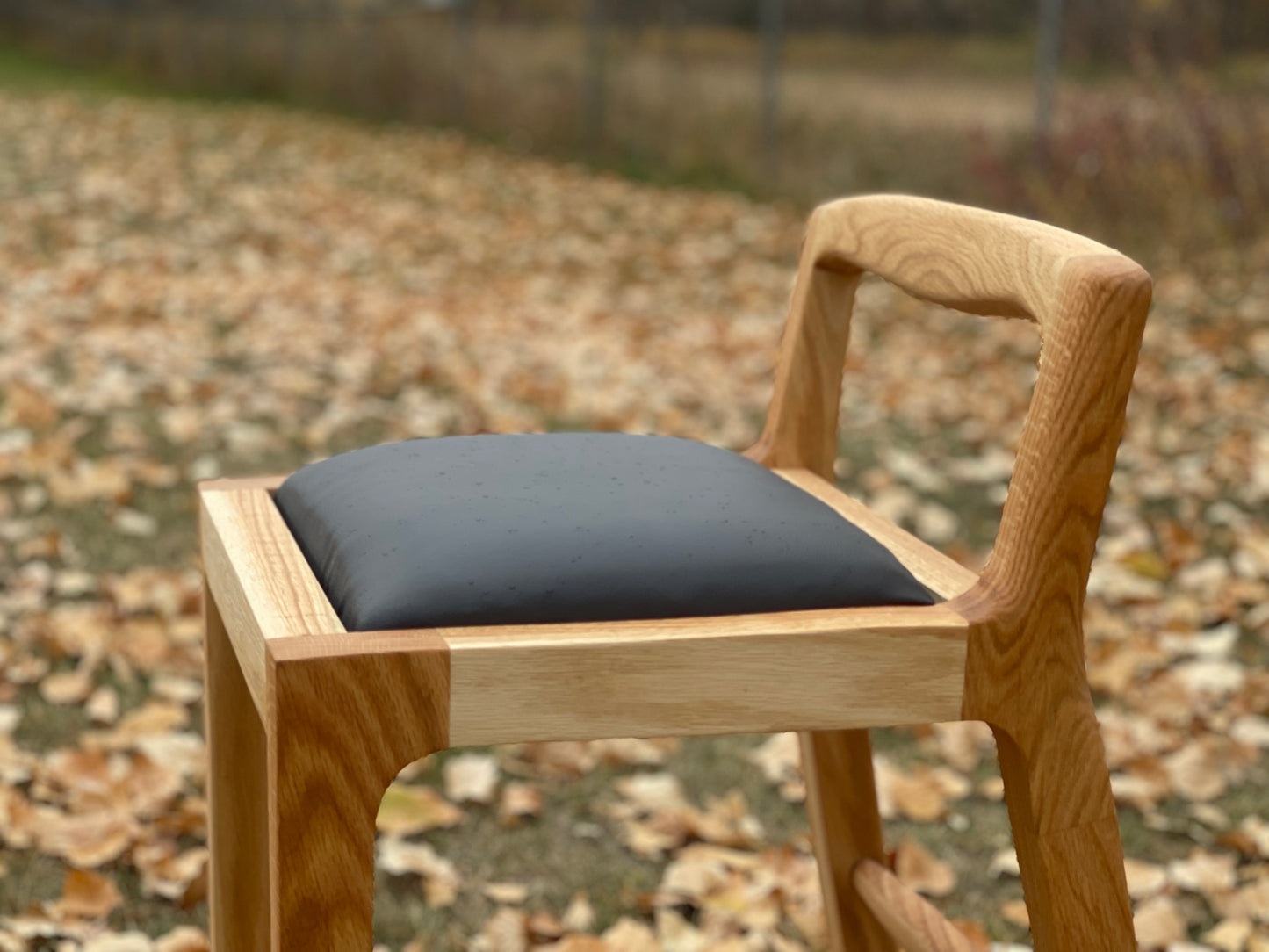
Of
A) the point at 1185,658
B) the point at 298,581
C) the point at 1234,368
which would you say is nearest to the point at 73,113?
the point at 1234,368

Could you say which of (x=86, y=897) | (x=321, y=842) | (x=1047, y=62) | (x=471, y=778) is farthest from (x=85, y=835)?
(x=1047, y=62)

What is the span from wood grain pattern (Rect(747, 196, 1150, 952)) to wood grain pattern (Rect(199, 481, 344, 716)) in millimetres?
448

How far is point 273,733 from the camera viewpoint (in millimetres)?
935

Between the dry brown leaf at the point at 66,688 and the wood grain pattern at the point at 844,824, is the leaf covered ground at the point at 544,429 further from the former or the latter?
the wood grain pattern at the point at 844,824

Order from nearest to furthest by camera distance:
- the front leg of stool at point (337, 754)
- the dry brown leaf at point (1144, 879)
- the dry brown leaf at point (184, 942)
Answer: the front leg of stool at point (337, 754) → the dry brown leaf at point (184, 942) → the dry brown leaf at point (1144, 879)

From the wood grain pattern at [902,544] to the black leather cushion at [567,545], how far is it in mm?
60

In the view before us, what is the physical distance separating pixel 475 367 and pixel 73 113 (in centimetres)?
841

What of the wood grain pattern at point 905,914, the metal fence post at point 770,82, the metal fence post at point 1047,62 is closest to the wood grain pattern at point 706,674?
the wood grain pattern at point 905,914

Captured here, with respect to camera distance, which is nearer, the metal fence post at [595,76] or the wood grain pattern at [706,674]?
the wood grain pattern at [706,674]

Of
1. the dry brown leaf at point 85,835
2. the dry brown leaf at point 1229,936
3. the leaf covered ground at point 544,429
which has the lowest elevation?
the leaf covered ground at point 544,429

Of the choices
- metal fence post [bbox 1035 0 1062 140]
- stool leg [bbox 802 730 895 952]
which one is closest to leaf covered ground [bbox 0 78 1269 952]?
stool leg [bbox 802 730 895 952]

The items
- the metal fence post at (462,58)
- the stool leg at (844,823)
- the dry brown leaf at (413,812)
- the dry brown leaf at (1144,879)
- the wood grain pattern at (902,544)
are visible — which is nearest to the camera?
the wood grain pattern at (902,544)

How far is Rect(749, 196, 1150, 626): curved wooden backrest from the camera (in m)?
0.99

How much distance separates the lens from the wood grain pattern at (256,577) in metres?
1.03
